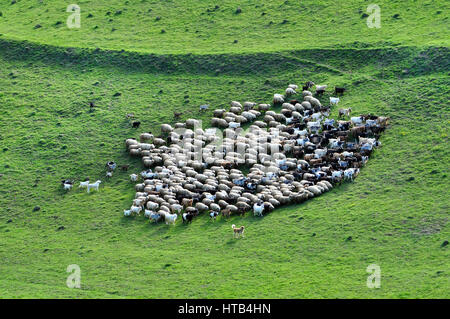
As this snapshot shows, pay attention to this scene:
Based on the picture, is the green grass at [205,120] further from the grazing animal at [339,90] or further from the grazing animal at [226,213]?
the grazing animal at [339,90]

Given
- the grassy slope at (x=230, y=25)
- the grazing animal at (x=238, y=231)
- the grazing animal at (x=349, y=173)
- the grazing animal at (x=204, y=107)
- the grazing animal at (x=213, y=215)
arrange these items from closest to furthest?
the grazing animal at (x=238, y=231)
the grazing animal at (x=213, y=215)
the grazing animal at (x=349, y=173)
the grazing animal at (x=204, y=107)
the grassy slope at (x=230, y=25)

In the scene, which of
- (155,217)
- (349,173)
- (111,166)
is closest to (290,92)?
(349,173)

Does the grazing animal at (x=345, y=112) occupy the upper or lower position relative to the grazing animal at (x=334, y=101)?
lower

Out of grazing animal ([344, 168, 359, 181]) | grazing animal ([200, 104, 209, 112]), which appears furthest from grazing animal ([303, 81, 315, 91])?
grazing animal ([344, 168, 359, 181])

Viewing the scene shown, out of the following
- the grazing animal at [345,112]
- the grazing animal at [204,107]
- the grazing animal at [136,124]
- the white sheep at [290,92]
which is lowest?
the grazing animal at [136,124]

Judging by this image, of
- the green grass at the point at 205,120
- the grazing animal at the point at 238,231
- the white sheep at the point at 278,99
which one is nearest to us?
Result: the green grass at the point at 205,120

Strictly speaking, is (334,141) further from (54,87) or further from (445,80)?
(54,87)

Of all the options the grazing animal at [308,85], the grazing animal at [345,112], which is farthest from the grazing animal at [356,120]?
the grazing animal at [308,85]
